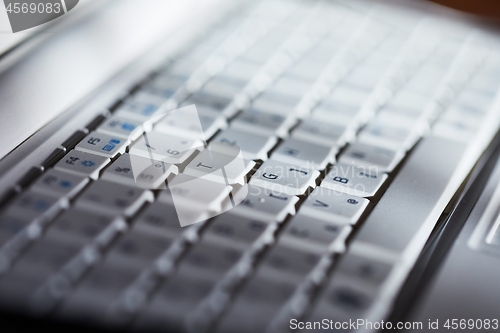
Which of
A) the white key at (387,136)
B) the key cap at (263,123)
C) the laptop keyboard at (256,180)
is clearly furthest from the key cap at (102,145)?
the white key at (387,136)

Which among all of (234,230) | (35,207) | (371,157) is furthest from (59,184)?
(371,157)

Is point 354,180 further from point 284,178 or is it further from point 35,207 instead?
point 35,207

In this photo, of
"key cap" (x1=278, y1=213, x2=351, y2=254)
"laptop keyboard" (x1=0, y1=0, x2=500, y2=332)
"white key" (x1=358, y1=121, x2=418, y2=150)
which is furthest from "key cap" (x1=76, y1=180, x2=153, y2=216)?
"white key" (x1=358, y1=121, x2=418, y2=150)

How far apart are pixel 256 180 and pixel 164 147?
84 mm

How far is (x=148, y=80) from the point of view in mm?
517

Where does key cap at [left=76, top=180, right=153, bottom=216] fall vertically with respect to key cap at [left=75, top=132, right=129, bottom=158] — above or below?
below

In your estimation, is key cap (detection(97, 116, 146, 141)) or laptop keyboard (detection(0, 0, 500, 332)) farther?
key cap (detection(97, 116, 146, 141))

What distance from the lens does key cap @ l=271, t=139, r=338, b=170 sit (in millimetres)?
419

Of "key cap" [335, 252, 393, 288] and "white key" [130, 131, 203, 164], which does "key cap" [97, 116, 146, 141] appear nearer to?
"white key" [130, 131, 203, 164]

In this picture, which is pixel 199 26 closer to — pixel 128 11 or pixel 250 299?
pixel 128 11

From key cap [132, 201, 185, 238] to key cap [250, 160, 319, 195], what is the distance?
7 centimetres

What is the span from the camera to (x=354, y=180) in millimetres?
406

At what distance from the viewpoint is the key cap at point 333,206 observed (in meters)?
0.37

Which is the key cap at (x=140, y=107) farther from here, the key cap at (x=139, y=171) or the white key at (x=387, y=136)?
the white key at (x=387, y=136)
